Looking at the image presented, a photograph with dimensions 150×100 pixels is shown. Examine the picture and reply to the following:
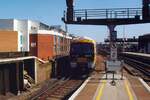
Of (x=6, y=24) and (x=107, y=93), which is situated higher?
(x=6, y=24)

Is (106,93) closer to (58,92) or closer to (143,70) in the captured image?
(58,92)

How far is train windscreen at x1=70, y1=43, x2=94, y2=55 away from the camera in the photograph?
118ft

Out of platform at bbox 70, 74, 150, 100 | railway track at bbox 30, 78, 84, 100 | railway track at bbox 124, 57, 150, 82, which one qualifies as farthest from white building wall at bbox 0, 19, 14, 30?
platform at bbox 70, 74, 150, 100

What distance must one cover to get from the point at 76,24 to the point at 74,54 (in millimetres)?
5134

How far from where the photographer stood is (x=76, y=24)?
133 ft

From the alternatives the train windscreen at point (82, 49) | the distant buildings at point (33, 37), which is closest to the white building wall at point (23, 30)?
the distant buildings at point (33, 37)

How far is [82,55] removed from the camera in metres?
36.0

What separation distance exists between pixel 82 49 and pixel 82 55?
0.55 metres

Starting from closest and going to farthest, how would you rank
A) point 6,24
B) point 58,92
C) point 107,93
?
point 107,93 → point 58,92 → point 6,24

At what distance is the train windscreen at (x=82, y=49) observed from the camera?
1419 inches

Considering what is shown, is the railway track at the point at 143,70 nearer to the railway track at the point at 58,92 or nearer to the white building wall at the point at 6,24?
the railway track at the point at 58,92

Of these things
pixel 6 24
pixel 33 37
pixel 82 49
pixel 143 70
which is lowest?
pixel 143 70

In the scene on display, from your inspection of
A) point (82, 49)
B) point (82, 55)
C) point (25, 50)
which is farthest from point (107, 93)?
point (25, 50)

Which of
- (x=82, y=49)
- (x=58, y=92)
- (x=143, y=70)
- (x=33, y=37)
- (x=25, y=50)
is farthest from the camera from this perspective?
(x=33, y=37)
